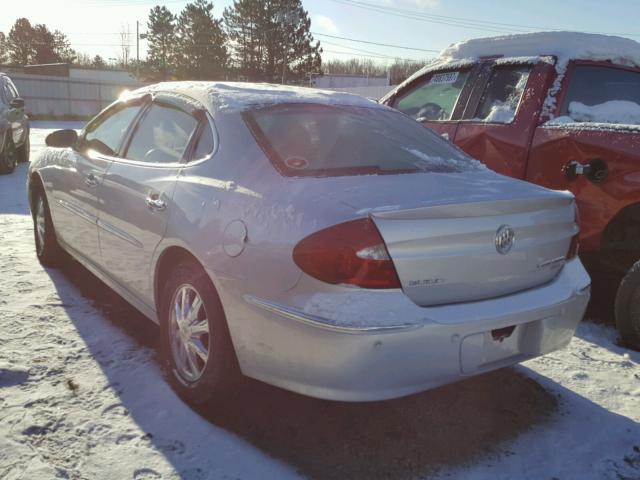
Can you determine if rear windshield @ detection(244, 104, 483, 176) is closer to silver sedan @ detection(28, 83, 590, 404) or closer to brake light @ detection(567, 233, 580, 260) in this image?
silver sedan @ detection(28, 83, 590, 404)

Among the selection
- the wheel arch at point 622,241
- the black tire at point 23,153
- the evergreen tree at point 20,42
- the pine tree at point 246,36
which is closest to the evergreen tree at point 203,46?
the pine tree at point 246,36

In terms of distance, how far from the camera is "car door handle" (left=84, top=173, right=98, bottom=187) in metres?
3.68

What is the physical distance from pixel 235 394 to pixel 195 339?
12.5 inches

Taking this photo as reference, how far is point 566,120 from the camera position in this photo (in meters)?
3.96

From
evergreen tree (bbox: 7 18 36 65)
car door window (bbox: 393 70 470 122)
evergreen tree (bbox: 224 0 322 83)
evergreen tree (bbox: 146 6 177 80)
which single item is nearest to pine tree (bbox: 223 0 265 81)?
evergreen tree (bbox: 224 0 322 83)

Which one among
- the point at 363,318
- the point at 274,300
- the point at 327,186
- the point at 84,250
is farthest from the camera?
the point at 84,250

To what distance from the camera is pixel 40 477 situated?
224 centimetres

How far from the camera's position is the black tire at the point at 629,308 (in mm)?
3523

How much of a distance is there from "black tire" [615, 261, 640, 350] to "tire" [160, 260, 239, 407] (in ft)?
7.96

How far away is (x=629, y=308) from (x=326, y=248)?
94.4 inches

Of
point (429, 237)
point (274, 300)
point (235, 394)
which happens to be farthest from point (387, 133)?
point (235, 394)

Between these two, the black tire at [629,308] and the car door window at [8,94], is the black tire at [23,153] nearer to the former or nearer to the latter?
the car door window at [8,94]

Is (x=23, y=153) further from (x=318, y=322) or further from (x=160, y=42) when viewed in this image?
(x=160, y=42)

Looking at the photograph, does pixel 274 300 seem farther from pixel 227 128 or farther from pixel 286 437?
pixel 227 128
